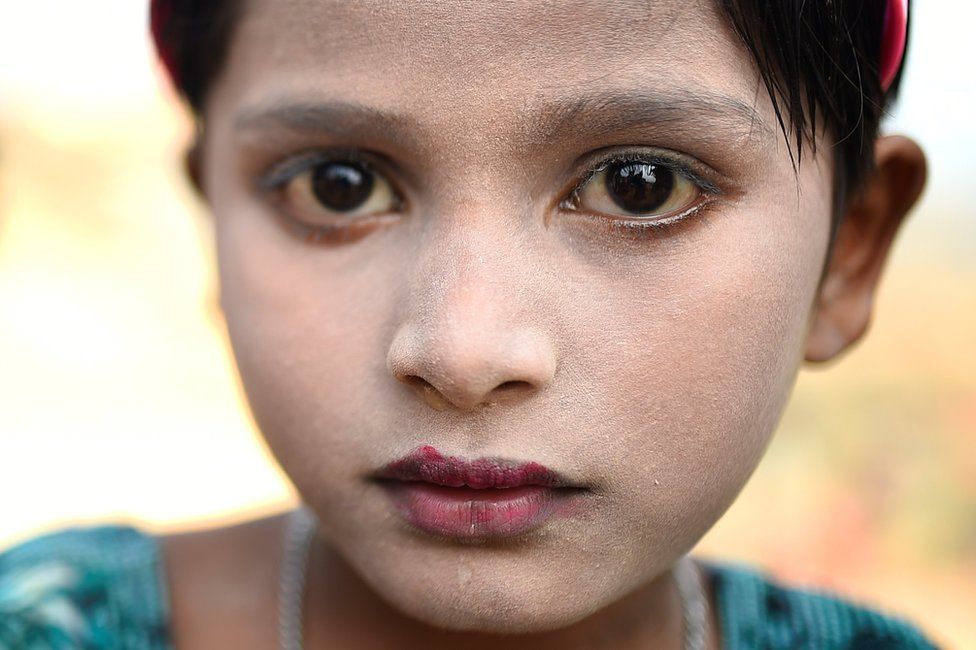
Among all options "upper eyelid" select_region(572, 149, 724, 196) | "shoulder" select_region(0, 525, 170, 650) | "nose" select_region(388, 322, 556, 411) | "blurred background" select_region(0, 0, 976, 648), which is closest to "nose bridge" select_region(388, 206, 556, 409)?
"nose" select_region(388, 322, 556, 411)

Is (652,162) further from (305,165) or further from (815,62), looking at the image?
(305,165)

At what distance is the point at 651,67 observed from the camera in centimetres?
99

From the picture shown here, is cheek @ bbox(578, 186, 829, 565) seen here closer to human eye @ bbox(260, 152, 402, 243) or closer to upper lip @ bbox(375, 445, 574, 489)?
upper lip @ bbox(375, 445, 574, 489)

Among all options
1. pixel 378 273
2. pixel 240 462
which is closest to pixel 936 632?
pixel 240 462

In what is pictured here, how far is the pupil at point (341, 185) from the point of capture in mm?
→ 1127

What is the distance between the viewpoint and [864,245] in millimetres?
1283

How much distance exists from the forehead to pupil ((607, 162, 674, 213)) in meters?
0.07

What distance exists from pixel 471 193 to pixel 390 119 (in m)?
0.11

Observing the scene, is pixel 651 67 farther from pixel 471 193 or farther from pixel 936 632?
pixel 936 632

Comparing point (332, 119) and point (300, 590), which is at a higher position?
point (332, 119)

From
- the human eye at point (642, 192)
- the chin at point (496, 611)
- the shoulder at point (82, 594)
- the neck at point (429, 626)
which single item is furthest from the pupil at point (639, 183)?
the shoulder at point (82, 594)

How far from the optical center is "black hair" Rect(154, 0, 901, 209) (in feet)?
3.38

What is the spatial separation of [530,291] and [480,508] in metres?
0.21

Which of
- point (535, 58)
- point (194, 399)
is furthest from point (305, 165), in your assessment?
point (194, 399)
